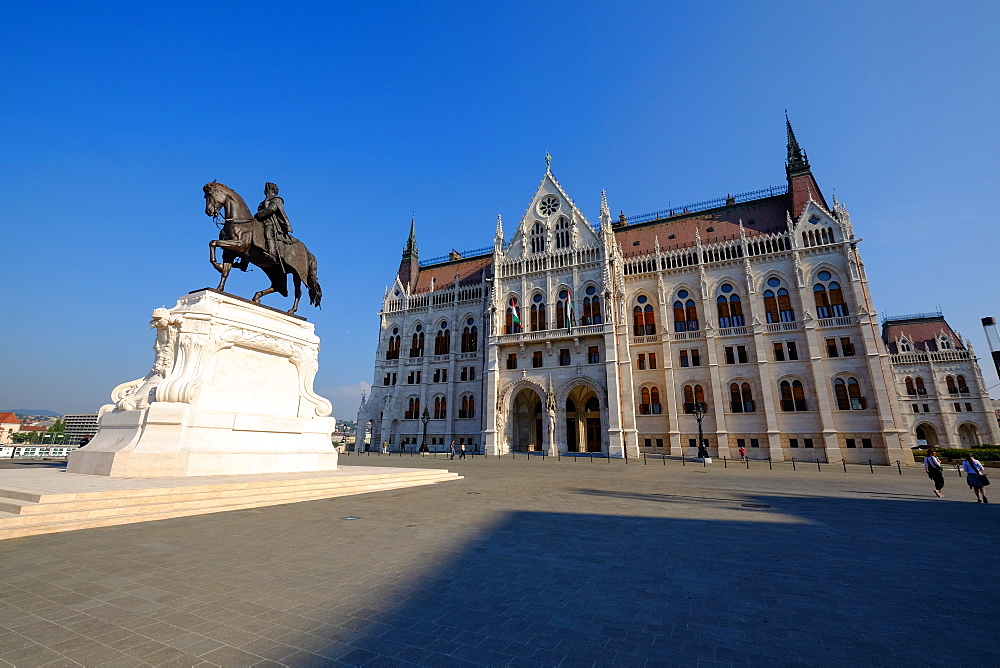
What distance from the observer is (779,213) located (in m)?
38.5

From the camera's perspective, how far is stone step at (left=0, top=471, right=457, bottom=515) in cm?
625

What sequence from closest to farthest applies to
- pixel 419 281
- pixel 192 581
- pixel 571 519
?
pixel 192 581
pixel 571 519
pixel 419 281

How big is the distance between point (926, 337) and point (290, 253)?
2770 inches

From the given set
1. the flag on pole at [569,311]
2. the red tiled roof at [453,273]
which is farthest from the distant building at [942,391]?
the red tiled roof at [453,273]

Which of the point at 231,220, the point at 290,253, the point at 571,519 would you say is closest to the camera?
the point at 571,519

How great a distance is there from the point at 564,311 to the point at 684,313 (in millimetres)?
10785

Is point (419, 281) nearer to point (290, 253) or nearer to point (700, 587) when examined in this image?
point (290, 253)

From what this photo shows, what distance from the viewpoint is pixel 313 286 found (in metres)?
15.5

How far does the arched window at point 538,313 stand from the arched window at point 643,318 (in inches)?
338

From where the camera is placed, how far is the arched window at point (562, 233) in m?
41.4

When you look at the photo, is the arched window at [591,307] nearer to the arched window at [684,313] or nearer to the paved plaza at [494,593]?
the arched window at [684,313]

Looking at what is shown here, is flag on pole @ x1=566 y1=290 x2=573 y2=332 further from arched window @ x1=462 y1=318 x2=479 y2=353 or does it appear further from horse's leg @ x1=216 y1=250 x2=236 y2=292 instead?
horse's leg @ x1=216 y1=250 x2=236 y2=292

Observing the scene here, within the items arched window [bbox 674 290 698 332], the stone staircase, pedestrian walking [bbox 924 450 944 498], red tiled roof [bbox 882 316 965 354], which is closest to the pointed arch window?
arched window [bbox 674 290 698 332]

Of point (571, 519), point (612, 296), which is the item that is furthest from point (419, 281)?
point (571, 519)
